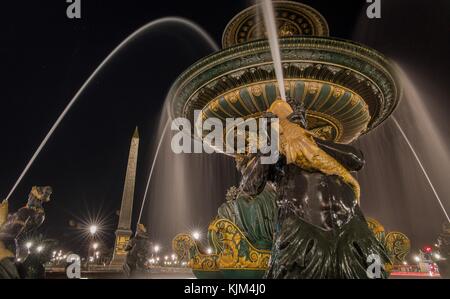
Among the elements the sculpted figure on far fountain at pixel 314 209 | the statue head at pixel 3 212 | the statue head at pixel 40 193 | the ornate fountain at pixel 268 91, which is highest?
the ornate fountain at pixel 268 91

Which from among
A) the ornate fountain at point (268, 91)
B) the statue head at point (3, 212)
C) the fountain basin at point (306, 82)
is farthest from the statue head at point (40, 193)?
the fountain basin at point (306, 82)

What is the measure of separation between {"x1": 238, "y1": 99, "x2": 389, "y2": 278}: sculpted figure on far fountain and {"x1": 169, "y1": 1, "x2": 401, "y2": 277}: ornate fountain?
4.77ft

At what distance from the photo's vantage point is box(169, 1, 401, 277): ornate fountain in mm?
4801

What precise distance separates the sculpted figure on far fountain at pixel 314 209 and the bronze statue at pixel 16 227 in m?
3.26

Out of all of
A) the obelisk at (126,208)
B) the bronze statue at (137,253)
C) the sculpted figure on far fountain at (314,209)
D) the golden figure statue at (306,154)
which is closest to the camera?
the sculpted figure on far fountain at (314,209)

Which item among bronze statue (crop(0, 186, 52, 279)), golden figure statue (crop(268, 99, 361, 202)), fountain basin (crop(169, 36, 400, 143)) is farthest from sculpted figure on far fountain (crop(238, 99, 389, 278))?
bronze statue (crop(0, 186, 52, 279))

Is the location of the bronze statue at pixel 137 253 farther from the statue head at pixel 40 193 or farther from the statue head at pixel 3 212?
the statue head at pixel 3 212

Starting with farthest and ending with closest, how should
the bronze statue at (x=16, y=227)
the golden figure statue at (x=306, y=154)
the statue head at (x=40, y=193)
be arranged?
1. the statue head at (x=40, y=193)
2. the bronze statue at (x=16, y=227)
3. the golden figure statue at (x=306, y=154)

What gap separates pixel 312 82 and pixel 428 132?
35.1 ft

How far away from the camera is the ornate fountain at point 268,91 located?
4801mm

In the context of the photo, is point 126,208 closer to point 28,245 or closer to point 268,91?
point 28,245

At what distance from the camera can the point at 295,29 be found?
7508 millimetres
